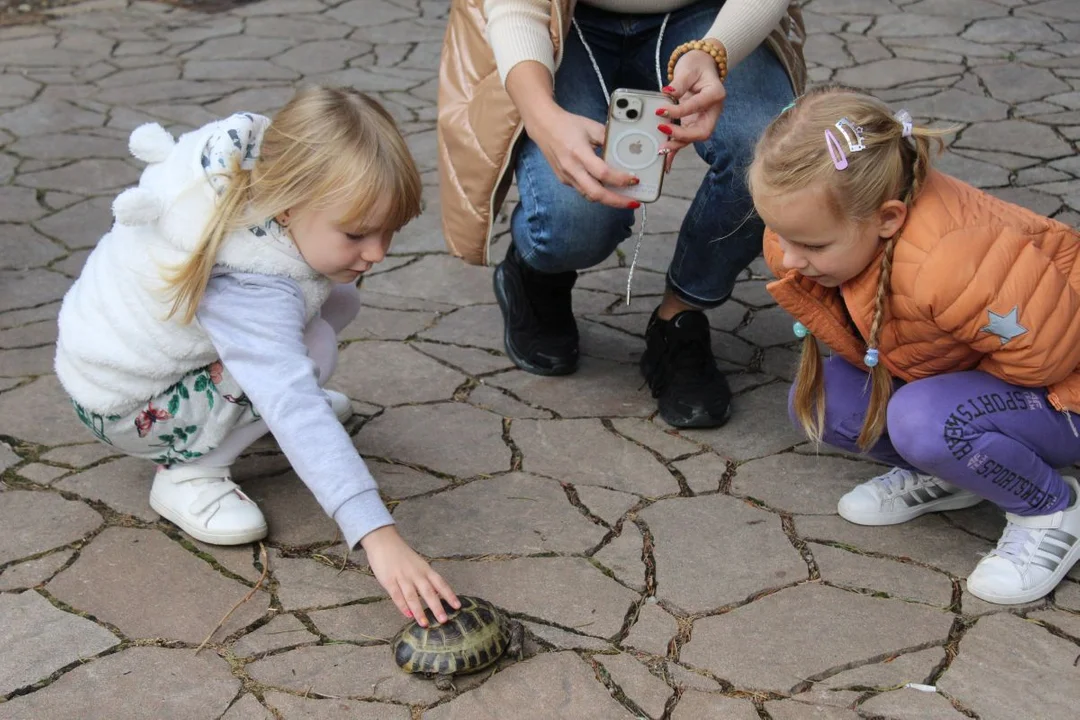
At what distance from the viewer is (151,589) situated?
2611mm

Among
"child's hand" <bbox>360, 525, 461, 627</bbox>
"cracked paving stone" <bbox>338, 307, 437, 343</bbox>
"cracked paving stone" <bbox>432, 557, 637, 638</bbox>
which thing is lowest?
"cracked paving stone" <bbox>338, 307, 437, 343</bbox>

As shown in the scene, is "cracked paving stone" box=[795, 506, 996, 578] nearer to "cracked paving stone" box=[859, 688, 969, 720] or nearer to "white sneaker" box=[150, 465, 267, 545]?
"cracked paving stone" box=[859, 688, 969, 720]

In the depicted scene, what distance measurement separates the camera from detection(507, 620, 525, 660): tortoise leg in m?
2.38

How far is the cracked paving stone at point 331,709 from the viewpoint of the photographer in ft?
7.39

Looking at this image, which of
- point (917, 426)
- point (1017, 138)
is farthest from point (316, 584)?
point (1017, 138)

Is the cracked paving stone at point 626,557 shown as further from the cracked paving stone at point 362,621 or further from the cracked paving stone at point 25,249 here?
the cracked paving stone at point 25,249

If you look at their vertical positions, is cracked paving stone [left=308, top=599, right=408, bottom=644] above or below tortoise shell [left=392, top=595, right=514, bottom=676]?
below

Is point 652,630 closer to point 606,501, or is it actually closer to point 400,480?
point 606,501

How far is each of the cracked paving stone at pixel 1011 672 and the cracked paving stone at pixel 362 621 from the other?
1028mm

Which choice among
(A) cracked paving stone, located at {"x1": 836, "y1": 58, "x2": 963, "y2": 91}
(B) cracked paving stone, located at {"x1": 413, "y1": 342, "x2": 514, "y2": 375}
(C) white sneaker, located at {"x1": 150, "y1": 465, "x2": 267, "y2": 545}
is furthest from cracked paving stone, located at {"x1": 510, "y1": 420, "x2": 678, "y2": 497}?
(A) cracked paving stone, located at {"x1": 836, "y1": 58, "x2": 963, "y2": 91}

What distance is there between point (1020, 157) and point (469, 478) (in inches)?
123

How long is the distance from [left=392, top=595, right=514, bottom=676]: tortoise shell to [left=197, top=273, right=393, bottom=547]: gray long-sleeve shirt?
20 centimetres

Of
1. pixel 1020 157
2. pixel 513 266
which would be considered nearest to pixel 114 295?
pixel 513 266

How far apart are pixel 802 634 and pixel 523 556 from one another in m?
0.61
